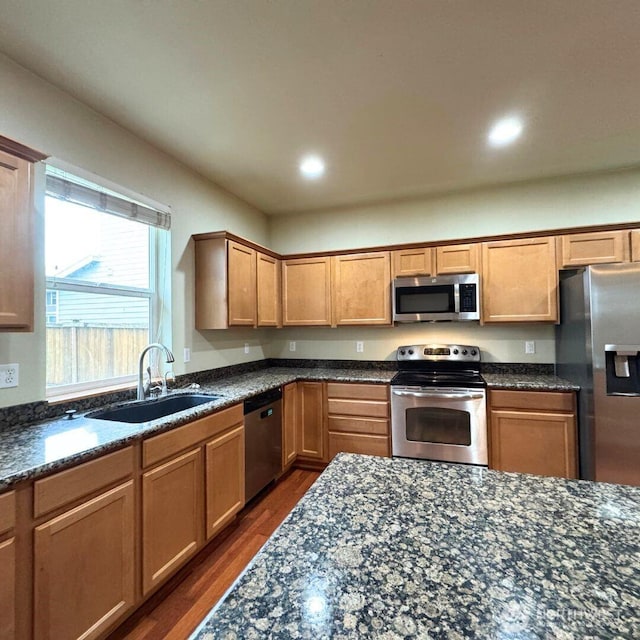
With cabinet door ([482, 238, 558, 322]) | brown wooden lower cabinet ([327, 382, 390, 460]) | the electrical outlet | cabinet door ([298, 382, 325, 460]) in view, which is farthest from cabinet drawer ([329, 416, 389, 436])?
the electrical outlet

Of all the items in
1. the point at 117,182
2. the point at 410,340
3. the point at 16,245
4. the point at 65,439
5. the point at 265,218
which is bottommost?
the point at 65,439

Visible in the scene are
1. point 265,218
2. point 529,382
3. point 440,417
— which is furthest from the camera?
point 265,218

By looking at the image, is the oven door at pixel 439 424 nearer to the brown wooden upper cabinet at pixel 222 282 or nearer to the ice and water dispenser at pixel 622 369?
the ice and water dispenser at pixel 622 369

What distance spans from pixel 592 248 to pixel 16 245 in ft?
12.5

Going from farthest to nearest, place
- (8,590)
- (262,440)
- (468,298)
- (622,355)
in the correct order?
1. (468,298)
2. (262,440)
3. (622,355)
4. (8,590)

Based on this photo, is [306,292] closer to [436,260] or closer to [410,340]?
[410,340]

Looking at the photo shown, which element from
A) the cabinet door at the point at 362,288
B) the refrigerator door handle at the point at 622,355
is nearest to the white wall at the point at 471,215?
the cabinet door at the point at 362,288

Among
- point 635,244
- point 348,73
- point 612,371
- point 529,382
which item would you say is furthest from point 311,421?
point 635,244

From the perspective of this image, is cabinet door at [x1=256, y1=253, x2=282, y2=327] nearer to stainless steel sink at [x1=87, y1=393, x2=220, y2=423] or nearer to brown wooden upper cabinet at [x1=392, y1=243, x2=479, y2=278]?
stainless steel sink at [x1=87, y1=393, x2=220, y2=423]

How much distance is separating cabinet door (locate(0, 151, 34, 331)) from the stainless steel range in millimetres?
2601

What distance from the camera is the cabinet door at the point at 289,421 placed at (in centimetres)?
313

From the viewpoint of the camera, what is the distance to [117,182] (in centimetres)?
230

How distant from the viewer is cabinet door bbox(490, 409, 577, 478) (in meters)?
2.70

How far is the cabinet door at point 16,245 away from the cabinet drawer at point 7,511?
2.21 ft
